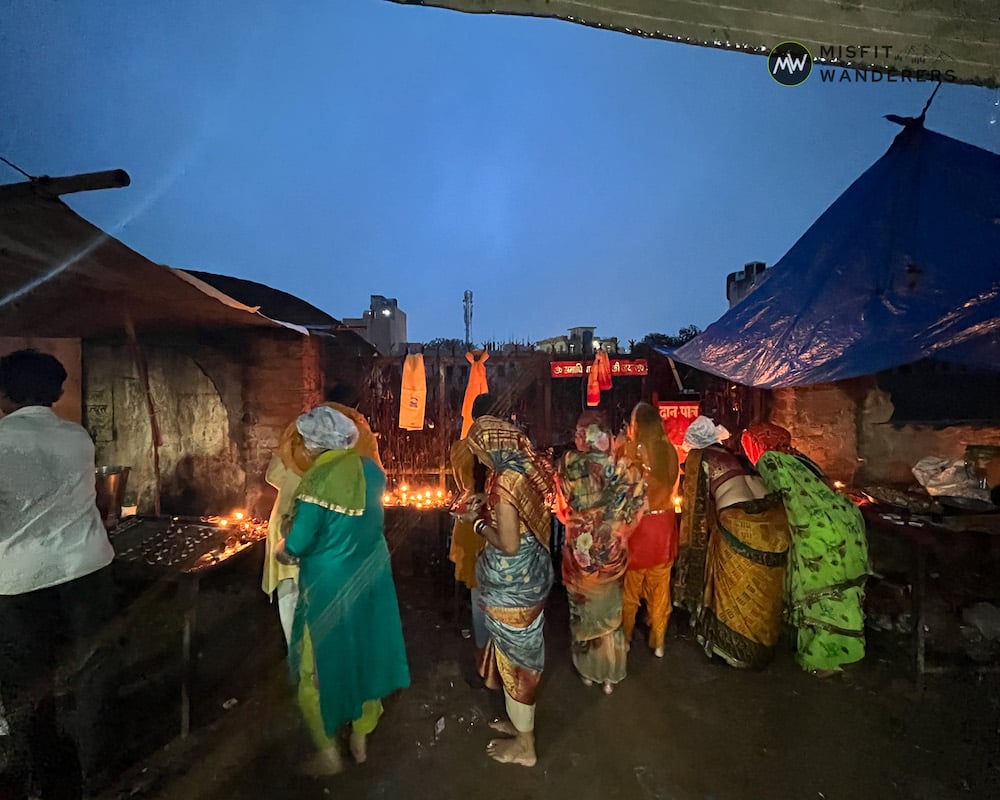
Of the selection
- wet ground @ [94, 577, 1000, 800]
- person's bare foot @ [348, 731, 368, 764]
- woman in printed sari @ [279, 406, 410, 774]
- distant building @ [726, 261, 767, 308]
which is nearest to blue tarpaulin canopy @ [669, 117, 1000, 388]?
wet ground @ [94, 577, 1000, 800]

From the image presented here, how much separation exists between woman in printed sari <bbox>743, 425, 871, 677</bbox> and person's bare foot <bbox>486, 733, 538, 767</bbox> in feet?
7.64

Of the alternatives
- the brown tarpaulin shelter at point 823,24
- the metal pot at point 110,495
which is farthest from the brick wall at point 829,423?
the metal pot at point 110,495

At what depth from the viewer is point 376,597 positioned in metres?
2.89

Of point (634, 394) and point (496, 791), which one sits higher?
point (634, 394)

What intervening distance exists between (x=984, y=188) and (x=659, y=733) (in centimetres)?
441

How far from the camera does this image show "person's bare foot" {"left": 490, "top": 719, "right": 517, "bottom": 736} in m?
3.15

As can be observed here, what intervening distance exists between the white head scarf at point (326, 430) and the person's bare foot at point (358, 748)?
1735mm

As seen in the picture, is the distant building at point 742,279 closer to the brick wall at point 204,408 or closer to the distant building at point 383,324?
the distant building at point 383,324

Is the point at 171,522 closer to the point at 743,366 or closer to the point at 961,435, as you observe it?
the point at 743,366

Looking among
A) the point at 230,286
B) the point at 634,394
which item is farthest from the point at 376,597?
Answer: the point at 230,286

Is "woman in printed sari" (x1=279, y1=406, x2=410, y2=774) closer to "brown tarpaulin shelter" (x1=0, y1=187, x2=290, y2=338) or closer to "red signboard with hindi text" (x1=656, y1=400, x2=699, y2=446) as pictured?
"brown tarpaulin shelter" (x1=0, y1=187, x2=290, y2=338)

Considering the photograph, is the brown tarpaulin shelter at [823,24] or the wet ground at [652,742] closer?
the brown tarpaulin shelter at [823,24]

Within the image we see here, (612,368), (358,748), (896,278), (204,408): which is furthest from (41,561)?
(612,368)

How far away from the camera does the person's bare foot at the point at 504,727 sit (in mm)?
3150
